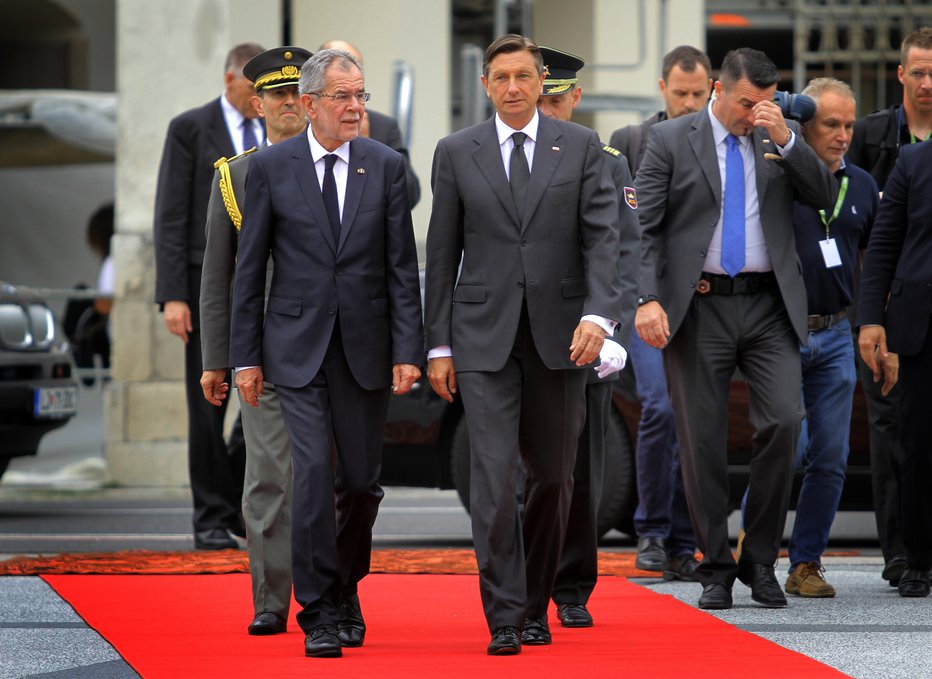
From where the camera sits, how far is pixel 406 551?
30.3 ft

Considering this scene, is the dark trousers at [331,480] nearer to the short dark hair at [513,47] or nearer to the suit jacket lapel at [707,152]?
the short dark hair at [513,47]

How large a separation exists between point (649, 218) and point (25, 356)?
4933 mm

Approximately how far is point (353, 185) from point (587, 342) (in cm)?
92

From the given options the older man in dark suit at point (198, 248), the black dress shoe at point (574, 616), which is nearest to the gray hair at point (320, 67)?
the black dress shoe at point (574, 616)

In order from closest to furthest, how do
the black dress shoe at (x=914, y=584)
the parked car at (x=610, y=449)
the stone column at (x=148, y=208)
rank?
the black dress shoe at (x=914, y=584) < the parked car at (x=610, y=449) < the stone column at (x=148, y=208)

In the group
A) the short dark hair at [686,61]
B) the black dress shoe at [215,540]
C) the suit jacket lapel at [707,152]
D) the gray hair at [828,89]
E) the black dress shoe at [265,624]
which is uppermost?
the short dark hair at [686,61]

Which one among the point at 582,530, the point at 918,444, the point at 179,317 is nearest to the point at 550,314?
the point at 582,530

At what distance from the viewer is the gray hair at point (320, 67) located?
256 inches

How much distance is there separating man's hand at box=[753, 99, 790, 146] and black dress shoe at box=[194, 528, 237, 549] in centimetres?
345

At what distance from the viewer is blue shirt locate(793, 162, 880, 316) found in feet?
25.5

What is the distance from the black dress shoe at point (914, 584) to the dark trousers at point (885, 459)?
348mm

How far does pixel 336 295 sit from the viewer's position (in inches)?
254

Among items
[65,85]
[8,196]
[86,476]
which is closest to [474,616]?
[86,476]

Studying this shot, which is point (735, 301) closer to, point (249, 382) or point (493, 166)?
point (493, 166)
